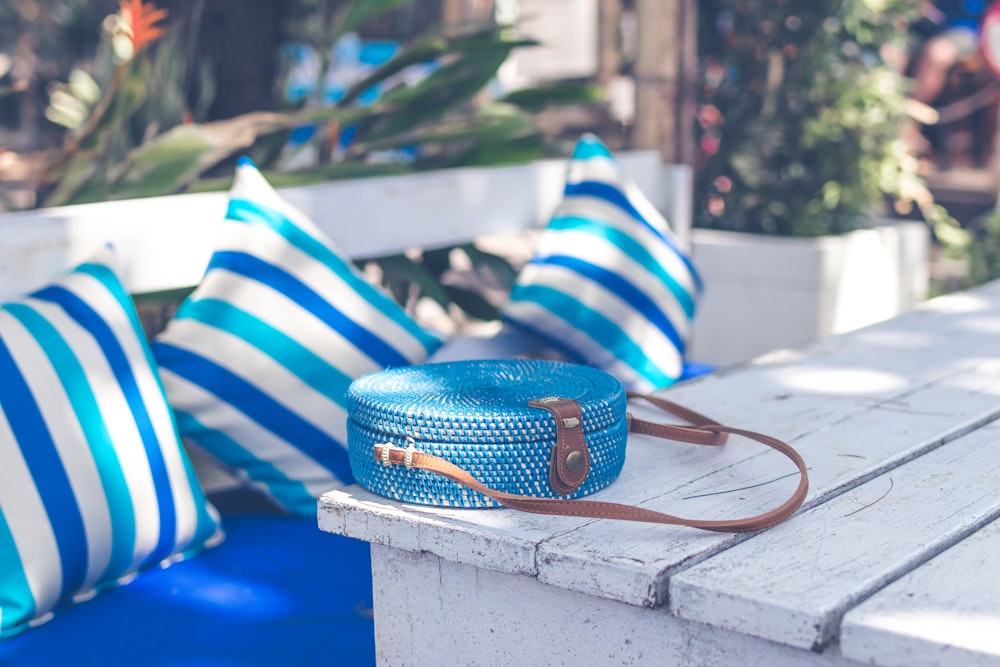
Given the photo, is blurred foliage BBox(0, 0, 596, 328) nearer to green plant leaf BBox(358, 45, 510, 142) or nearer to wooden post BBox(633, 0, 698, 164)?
green plant leaf BBox(358, 45, 510, 142)

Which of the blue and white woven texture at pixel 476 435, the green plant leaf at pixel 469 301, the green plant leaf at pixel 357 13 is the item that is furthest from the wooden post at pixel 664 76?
the blue and white woven texture at pixel 476 435

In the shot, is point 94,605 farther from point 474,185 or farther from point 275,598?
point 474,185

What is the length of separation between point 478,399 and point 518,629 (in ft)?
0.78

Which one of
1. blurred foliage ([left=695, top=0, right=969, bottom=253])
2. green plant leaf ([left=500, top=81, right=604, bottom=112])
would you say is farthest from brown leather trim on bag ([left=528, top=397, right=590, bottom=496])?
blurred foliage ([left=695, top=0, right=969, bottom=253])

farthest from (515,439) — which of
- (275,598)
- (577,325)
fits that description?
(577,325)

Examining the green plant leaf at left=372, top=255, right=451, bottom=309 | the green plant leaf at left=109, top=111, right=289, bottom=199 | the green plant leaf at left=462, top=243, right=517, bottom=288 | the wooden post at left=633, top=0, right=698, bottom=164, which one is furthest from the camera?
the wooden post at left=633, top=0, right=698, bottom=164

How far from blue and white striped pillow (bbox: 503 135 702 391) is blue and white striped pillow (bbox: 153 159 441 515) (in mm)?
416

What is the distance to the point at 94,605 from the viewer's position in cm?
140

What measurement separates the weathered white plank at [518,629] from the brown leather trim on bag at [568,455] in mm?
106

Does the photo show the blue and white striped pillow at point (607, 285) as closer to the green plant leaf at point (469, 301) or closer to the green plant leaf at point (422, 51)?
the green plant leaf at point (422, 51)

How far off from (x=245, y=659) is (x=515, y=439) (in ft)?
1.33

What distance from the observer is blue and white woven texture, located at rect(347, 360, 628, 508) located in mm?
1108

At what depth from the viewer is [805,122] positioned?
158 inches

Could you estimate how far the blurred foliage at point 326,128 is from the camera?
2.05 meters
